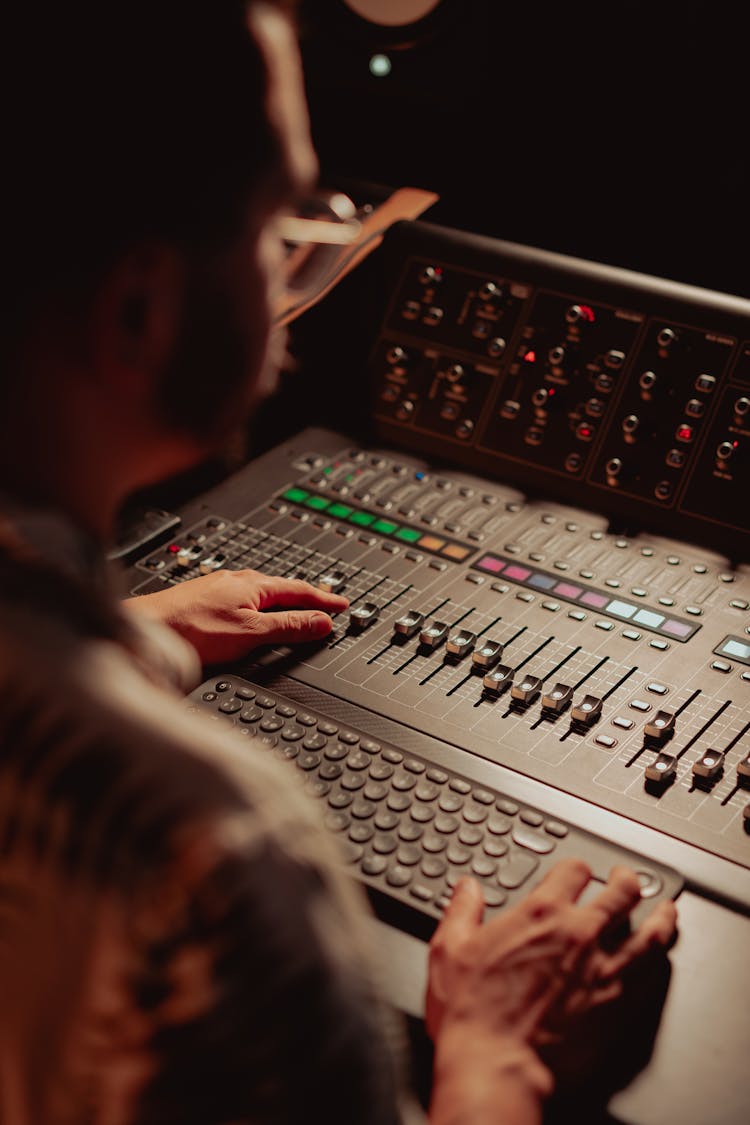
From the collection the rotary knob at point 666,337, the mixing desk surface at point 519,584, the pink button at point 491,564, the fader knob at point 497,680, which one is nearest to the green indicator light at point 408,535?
the mixing desk surface at point 519,584

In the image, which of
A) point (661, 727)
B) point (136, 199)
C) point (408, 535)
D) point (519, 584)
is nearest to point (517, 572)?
point (519, 584)

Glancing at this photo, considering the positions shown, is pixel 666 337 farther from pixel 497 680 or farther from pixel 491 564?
pixel 497 680

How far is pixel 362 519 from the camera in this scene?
68.4 inches

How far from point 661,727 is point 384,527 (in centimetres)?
58

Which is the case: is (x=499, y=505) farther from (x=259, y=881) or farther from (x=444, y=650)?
(x=259, y=881)

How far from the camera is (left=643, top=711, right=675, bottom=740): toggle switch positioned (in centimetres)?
129

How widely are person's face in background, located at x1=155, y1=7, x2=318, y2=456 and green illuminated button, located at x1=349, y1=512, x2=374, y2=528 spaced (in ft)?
3.00

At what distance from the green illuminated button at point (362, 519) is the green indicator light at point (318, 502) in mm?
52

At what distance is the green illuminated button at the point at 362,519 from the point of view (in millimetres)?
1726

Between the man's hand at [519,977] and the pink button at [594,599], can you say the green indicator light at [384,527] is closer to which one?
the pink button at [594,599]

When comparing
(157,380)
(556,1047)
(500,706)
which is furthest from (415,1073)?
(157,380)

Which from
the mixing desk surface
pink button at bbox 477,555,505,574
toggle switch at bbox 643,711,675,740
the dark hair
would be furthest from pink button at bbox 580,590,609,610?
the dark hair

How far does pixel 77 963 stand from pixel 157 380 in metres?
0.35

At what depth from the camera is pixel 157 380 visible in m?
0.74
